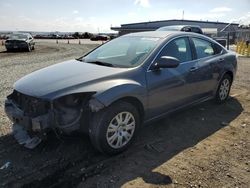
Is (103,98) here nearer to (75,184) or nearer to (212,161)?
(75,184)

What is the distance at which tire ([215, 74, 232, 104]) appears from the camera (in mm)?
6215

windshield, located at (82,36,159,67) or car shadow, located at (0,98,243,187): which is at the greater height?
windshield, located at (82,36,159,67)

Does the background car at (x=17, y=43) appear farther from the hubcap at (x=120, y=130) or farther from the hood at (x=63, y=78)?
the hubcap at (x=120, y=130)

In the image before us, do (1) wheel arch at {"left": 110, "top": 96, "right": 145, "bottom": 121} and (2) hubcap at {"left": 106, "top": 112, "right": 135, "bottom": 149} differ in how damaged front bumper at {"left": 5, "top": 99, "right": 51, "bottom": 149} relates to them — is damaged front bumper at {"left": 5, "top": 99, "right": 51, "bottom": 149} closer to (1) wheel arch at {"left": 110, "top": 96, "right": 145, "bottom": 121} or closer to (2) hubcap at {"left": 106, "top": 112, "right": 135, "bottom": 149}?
(2) hubcap at {"left": 106, "top": 112, "right": 135, "bottom": 149}

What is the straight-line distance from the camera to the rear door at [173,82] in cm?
443

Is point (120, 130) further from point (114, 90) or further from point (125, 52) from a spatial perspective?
point (125, 52)

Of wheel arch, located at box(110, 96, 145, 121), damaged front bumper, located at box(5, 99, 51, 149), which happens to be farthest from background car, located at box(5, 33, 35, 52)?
wheel arch, located at box(110, 96, 145, 121)

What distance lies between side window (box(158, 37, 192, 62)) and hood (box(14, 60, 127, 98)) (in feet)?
3.13

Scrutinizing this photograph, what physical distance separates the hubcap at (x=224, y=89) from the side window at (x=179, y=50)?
4.79 feet

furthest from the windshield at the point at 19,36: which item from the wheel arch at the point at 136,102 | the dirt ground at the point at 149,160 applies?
the wheel arch at the point at 136,102

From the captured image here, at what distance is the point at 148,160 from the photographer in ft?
13.0

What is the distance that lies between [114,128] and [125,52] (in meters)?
1.53

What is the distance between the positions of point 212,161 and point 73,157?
74.5 inches

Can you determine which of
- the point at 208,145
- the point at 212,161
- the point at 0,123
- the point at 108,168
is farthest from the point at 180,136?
the point at 0,123
